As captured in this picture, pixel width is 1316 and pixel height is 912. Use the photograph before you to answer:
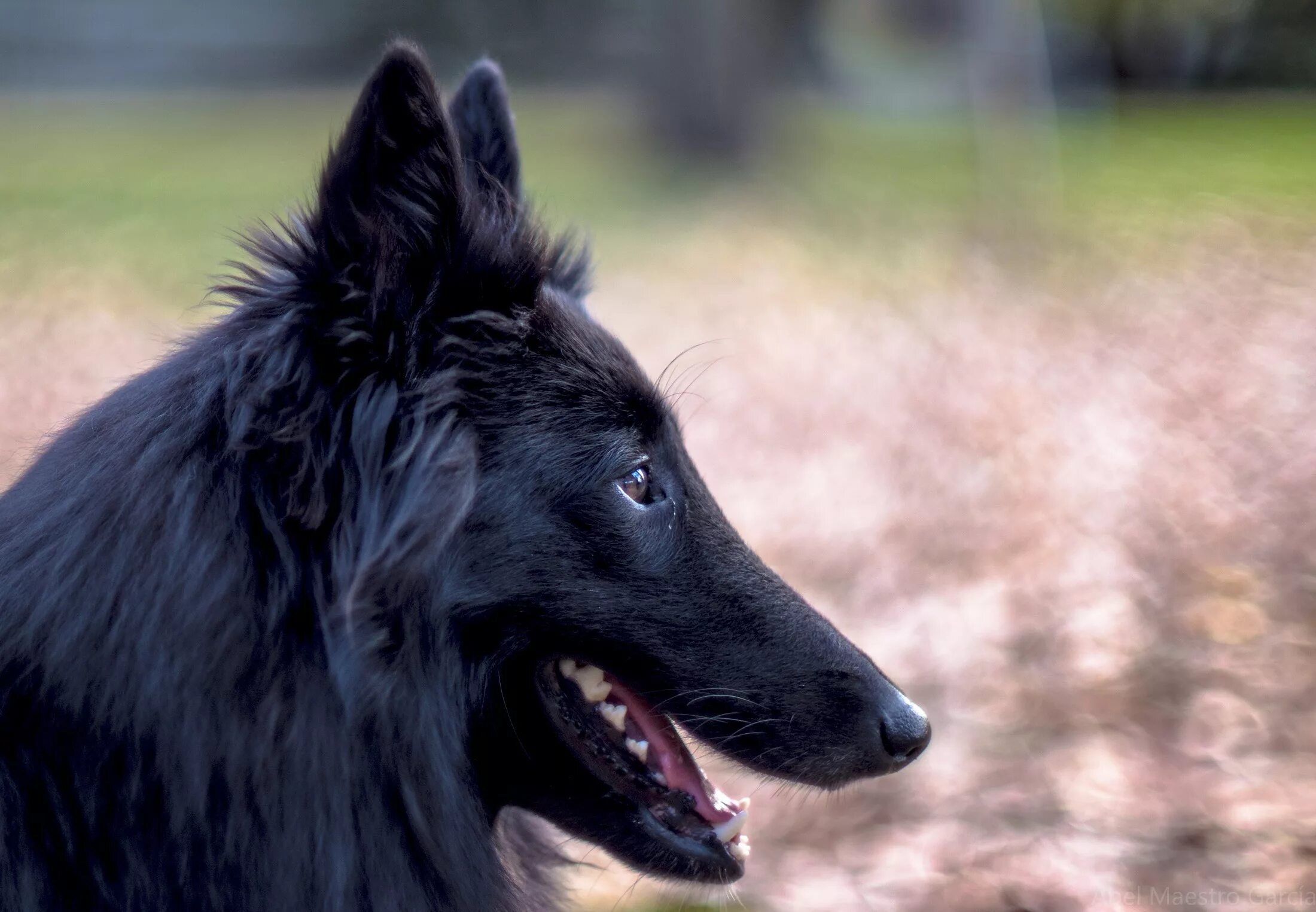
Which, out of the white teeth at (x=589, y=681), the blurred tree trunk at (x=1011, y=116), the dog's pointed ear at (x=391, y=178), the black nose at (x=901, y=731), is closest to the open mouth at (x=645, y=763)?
the white teeth at (x=589, y=681)

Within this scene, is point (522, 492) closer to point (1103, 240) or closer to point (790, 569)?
point (790, 569)

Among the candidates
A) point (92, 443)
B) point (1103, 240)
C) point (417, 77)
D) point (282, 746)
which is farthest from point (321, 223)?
point (1103, 240)

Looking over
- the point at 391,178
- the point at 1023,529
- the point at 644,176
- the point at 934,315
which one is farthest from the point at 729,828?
the point at 644,176

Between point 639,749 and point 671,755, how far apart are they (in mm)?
72

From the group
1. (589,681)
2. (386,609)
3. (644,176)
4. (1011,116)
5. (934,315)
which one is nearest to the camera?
(386,609)

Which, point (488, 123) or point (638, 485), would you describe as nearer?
point (638, 485)

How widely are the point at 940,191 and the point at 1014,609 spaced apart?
376 inches

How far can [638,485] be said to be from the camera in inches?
87.8

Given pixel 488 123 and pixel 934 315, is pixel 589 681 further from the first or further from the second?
pixel 934 315

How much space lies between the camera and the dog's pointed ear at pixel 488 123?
2590mm

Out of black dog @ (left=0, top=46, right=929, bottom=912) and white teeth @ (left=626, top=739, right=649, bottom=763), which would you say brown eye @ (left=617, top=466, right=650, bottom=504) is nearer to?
black dog @ (left=0, top=46, right=929, bottom=912)

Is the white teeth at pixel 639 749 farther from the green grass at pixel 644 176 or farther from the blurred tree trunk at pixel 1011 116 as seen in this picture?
the blurred tree trunk at pixel 1011 116

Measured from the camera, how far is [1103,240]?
444 inches

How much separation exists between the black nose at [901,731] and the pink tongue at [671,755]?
1.09ft
